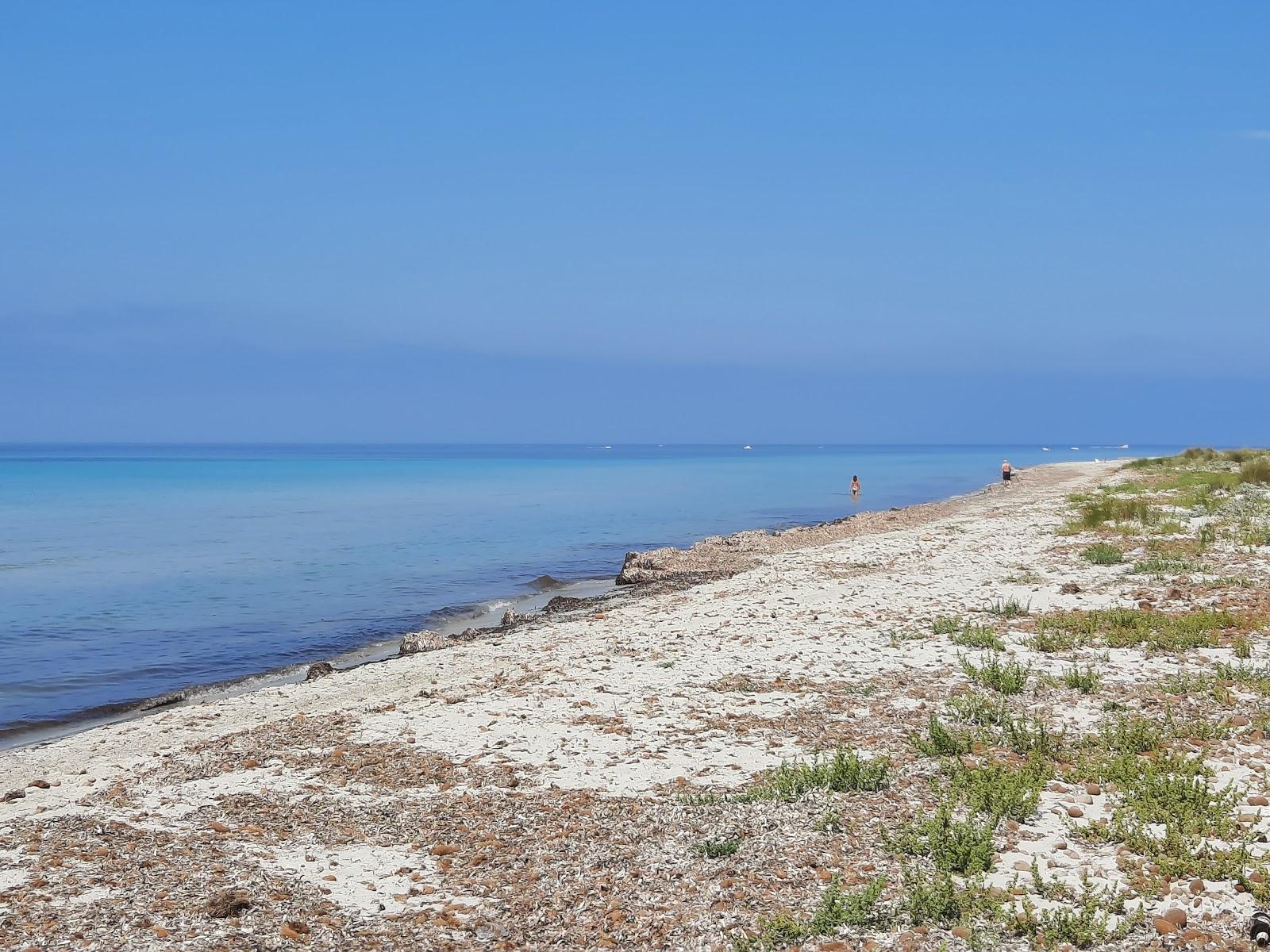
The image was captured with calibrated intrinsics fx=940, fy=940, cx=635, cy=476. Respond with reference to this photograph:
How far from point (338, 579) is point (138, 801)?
23.4 m

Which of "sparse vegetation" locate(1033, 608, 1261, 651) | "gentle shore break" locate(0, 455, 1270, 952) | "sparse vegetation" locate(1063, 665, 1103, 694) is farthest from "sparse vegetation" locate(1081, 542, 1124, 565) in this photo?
"sparse vegetation" locate(1063, 665, 1103, 694)

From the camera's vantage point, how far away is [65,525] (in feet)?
178

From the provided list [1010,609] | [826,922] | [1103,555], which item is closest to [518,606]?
[1010,609]

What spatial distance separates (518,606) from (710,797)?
18.6 meters

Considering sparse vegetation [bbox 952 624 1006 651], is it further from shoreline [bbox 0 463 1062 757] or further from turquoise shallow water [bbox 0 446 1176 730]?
turquoise shallow water [bbox 0 446 1176 730]

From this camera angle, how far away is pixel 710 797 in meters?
8.25

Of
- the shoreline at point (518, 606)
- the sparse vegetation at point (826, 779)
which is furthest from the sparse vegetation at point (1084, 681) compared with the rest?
the shoreline at point (518, 606)

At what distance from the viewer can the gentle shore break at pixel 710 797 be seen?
6277 millimetres

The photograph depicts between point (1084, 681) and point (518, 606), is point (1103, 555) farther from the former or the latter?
point (518, 606)

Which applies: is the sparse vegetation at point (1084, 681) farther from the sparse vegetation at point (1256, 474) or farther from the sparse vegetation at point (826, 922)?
the sparse vegetation at point (1256, 474)

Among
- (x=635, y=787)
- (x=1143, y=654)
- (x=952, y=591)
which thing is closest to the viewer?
(x=635, y=787)

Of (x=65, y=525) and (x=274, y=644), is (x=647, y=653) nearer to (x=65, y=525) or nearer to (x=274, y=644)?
(x=274, y=644)

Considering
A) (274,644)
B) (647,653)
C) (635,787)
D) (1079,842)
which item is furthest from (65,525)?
(1079,842)

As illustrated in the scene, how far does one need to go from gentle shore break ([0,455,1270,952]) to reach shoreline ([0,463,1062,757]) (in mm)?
1958
